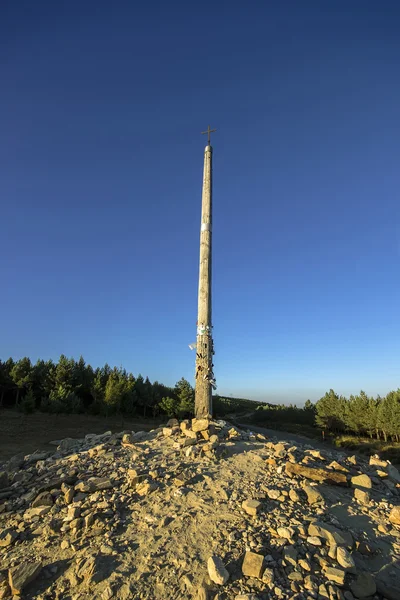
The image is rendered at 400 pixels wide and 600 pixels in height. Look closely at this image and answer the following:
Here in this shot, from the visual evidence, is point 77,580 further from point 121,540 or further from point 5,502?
point 5,502

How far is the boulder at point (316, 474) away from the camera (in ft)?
25.0

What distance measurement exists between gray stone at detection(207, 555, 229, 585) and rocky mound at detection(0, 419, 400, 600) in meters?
0.02

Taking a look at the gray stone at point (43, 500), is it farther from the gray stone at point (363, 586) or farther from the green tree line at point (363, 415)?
the green tree line at point (363, 415)

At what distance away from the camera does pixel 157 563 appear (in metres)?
4.88

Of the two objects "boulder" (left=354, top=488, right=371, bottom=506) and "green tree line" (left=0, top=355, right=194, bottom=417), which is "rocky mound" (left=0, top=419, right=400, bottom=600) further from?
"green tree line" (left=0, top=355, right=194, bottom=417)

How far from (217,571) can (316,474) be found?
3.98 meters

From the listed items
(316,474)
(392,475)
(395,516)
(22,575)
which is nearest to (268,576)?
(395,516)

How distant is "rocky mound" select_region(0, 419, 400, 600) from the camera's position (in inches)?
179

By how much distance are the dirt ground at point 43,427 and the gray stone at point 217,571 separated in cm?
1948

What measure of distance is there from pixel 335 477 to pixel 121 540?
508 centimetres

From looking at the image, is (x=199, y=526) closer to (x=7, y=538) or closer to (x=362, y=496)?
(x=7, y=538)

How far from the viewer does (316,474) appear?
7.67 m

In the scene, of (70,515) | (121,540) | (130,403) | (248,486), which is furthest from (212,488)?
(130,403)

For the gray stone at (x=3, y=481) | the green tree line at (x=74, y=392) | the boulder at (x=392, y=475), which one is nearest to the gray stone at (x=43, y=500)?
the gray stone at (x=3, y=481)
